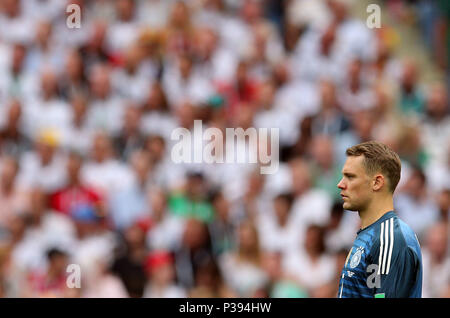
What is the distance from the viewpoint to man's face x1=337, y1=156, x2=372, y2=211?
121 inches

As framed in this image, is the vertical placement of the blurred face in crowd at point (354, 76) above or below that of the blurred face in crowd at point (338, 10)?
below

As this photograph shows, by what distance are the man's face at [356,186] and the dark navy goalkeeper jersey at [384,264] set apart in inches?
4.1

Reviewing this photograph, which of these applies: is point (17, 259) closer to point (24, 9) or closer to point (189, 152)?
point (189, 152)

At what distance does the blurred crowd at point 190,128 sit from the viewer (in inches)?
257

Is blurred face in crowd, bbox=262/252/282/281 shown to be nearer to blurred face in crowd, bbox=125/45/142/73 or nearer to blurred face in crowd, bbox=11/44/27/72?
blurred face in crowd, bbox=125/45/142/73

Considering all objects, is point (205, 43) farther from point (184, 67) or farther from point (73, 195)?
point (73, 195)

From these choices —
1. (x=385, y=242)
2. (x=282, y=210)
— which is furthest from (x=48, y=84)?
(x=385, y=242)

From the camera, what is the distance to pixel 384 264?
2994 mm

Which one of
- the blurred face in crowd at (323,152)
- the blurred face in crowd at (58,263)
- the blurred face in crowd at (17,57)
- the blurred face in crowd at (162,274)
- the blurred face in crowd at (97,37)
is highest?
the blurred face in crowd at (97,37)

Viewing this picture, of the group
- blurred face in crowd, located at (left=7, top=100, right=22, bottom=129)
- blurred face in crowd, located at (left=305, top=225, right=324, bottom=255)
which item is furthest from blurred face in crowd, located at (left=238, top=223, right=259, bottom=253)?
blurred face in crowd, located at (left=7, top=100, right=22, bottom=129)

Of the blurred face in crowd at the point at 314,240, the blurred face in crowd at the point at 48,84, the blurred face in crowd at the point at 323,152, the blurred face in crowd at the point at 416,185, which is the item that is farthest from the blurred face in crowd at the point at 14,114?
the blurred face in crowd at the point at 416,185

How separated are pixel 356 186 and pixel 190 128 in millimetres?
4759

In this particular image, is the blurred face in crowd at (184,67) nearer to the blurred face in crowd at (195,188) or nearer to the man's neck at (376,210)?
the blurred face in crowd at (195,188)

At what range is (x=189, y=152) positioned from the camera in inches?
298
